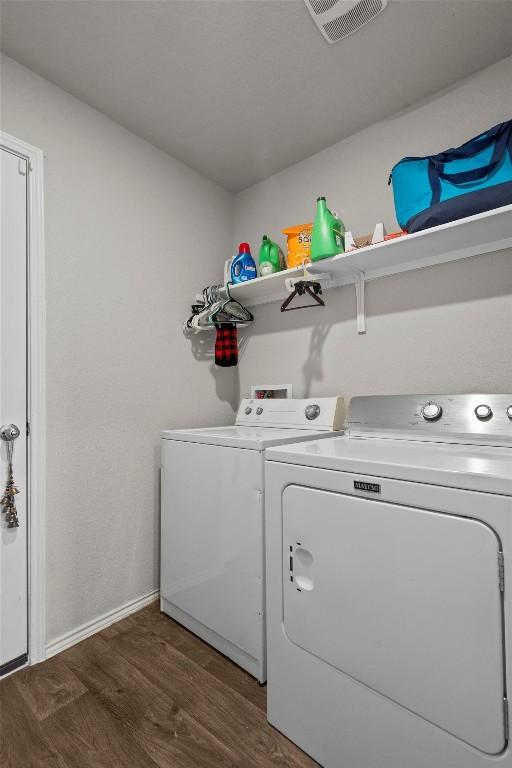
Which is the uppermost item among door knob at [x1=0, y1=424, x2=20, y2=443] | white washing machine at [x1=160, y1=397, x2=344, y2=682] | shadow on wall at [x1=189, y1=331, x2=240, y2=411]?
shadow on wall at [x1=189, y1=331, x2=240, y2=411]

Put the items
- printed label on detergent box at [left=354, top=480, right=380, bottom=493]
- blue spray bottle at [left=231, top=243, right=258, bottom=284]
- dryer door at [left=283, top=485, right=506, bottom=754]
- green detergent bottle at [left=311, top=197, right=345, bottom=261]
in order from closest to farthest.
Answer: dryer door at [left=283, top=485, right=506, bottom=754] < printed label on detergent box at [left=354, top=480, right=380, bottom=493] < green detergent bottle at [left=311, top=197, right=345, bottom=261] < blue spray bottle at [left=231, top=243, right=258, bottom=284]

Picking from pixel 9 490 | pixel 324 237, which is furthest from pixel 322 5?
pixel 9 490

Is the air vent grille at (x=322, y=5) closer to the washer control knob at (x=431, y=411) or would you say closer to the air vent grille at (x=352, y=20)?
the air vent grille at (x=352, y=20)

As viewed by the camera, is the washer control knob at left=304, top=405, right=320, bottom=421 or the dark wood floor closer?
the dark wood floor

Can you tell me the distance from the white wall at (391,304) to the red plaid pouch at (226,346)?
0.18m

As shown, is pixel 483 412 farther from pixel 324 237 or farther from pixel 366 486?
pixel 324 237

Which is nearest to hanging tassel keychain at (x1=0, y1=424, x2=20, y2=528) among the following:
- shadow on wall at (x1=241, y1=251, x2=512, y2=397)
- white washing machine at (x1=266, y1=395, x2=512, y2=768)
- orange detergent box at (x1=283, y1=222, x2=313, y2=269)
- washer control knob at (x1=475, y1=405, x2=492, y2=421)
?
white washing machine at (x1=266, y1=395, x2=512, y2=768)

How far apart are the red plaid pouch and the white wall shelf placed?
0.87 feet

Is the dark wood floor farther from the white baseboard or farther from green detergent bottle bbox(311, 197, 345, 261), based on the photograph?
green detergent bottle bbox(311, 197, 345, 261)

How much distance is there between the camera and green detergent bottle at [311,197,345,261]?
1.68 metres

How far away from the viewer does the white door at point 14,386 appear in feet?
4.82

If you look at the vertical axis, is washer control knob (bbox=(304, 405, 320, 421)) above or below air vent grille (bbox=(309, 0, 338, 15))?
below

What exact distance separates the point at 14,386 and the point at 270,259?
4.59 feet

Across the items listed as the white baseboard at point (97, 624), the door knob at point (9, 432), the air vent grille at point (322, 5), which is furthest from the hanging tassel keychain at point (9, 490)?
the air vent grille at point (322, 5)
